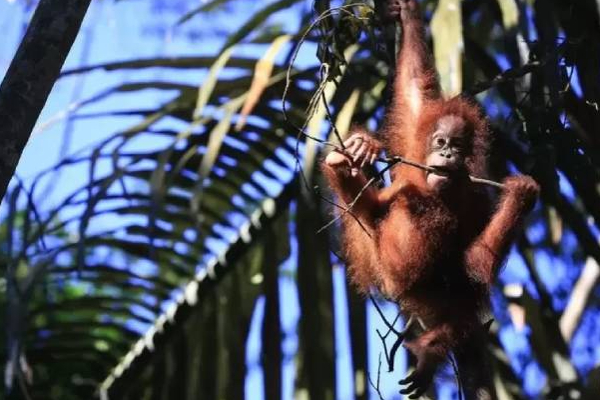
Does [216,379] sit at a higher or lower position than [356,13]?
lower

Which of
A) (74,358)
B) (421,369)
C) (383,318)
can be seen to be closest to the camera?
(383,318)

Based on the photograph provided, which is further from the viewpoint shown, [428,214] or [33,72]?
[428,214]

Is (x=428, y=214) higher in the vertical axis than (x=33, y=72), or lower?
higher

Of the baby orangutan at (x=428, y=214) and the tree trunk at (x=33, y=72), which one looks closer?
the tree trunk at (x=33, y=72)

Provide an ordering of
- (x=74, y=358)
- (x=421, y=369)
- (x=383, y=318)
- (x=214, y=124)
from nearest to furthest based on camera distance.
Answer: (x=383, y=318)
(x=421, y=369)
(x=214, y=124)
(x=74, y=358)

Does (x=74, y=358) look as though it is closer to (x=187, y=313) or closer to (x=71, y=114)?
(x=187, y=313)

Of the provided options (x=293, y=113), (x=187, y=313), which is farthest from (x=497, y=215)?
(x=187, y=313)

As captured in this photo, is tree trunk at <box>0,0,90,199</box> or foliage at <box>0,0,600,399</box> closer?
tree trunk at <box>0,0,90,199</box>

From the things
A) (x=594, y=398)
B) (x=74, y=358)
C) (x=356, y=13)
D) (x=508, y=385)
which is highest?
(x=356, y=13)

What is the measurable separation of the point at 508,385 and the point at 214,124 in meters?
1.54

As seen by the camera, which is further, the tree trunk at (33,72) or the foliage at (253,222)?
the foliage at (253,222)

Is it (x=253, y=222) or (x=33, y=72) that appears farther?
(x=253, y=222)

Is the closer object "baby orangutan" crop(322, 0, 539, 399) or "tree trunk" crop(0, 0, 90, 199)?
"tree trunk" crop(0, 0, 90, 199)

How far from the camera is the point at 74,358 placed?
5645 mm
